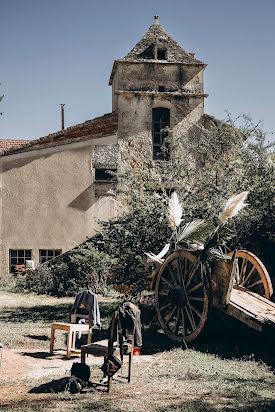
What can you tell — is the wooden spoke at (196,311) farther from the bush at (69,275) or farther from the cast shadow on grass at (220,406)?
the bush at (69,275)

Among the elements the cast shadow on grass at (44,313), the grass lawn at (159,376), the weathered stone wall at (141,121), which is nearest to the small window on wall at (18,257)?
the cast shadow on grass at (44,313)

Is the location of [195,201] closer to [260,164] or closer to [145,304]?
[260,164]

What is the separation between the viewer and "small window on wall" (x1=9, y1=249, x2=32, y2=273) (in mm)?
18875

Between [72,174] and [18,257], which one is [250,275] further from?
[18,257]

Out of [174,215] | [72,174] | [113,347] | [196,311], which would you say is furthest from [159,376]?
[72,174]

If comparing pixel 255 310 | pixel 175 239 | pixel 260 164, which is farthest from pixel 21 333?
pixel 260 164

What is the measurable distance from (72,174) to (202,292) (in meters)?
11.5

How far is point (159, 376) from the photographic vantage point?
7035 millimetres

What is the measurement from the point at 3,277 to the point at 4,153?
491cm

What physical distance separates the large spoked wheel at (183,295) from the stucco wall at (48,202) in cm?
981

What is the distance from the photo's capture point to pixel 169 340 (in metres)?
9.47

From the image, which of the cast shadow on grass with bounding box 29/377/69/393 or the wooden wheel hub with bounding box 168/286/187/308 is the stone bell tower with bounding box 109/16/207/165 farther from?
the cast shadow on grass with bounding box 29/377/69/393

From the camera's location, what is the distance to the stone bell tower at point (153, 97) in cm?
1959

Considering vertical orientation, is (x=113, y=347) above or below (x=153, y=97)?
below
